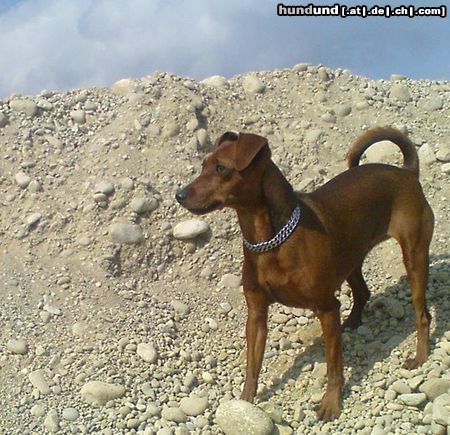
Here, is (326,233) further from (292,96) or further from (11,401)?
(292,96)

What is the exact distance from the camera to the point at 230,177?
464 centimetres

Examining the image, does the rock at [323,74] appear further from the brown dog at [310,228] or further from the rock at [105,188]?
the brown dog at [310,228]

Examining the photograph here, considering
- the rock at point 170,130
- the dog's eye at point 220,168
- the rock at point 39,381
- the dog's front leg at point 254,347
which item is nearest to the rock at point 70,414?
the rock at point 39,381

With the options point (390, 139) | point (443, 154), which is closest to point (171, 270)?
point (390, 139)

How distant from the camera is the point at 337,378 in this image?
5184mm

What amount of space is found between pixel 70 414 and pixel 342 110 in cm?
550

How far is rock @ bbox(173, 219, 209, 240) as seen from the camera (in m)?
7.21

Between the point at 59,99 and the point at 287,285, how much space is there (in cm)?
481

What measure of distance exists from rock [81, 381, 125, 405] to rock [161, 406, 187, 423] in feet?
1.27

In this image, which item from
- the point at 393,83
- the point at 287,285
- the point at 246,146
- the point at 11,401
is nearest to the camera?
the point at 246,146

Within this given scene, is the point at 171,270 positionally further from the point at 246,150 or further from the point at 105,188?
the point at 246,150

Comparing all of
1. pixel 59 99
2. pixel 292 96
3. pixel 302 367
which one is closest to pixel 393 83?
pixel 292 96

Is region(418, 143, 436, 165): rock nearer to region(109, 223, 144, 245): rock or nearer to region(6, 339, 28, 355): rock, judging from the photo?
region(109, 223, 144, 245): rock

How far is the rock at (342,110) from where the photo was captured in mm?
9281
